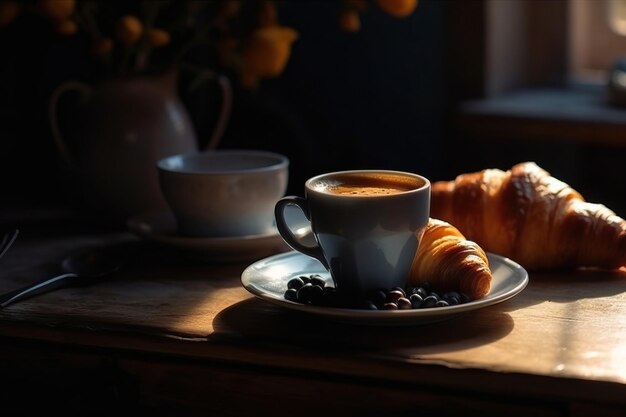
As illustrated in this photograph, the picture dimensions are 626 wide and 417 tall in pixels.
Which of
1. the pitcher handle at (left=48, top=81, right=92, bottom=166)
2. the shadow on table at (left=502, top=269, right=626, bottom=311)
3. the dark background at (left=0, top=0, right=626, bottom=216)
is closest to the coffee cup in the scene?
the shadow on table at (left=502, top=269, right=626, bottom=311)

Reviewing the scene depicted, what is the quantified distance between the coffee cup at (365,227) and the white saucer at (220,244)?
0.51ft

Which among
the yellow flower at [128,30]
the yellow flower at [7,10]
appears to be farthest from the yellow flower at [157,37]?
the yellow flower at [7,10]

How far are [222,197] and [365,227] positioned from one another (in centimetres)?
28

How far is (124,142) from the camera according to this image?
3.99 ft

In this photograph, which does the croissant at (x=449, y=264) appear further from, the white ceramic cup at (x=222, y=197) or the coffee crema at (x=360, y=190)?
the white ceramic cup at (x=222, y=197)

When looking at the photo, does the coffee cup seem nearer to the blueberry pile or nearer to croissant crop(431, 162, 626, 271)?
the blueberry pile

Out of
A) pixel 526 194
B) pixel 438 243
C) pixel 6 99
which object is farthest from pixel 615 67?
pixel 6 99

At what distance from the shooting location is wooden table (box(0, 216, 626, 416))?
738 mm

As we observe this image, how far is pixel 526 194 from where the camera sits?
98 centimetres

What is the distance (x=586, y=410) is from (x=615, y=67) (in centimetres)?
86

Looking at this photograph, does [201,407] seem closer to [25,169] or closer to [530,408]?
[530,408]

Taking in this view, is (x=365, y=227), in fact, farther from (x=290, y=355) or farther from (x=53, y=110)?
(x=53, y=110)

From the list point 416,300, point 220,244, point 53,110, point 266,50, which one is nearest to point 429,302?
point 416,300

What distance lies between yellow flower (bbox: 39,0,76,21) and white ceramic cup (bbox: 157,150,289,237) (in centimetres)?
21
